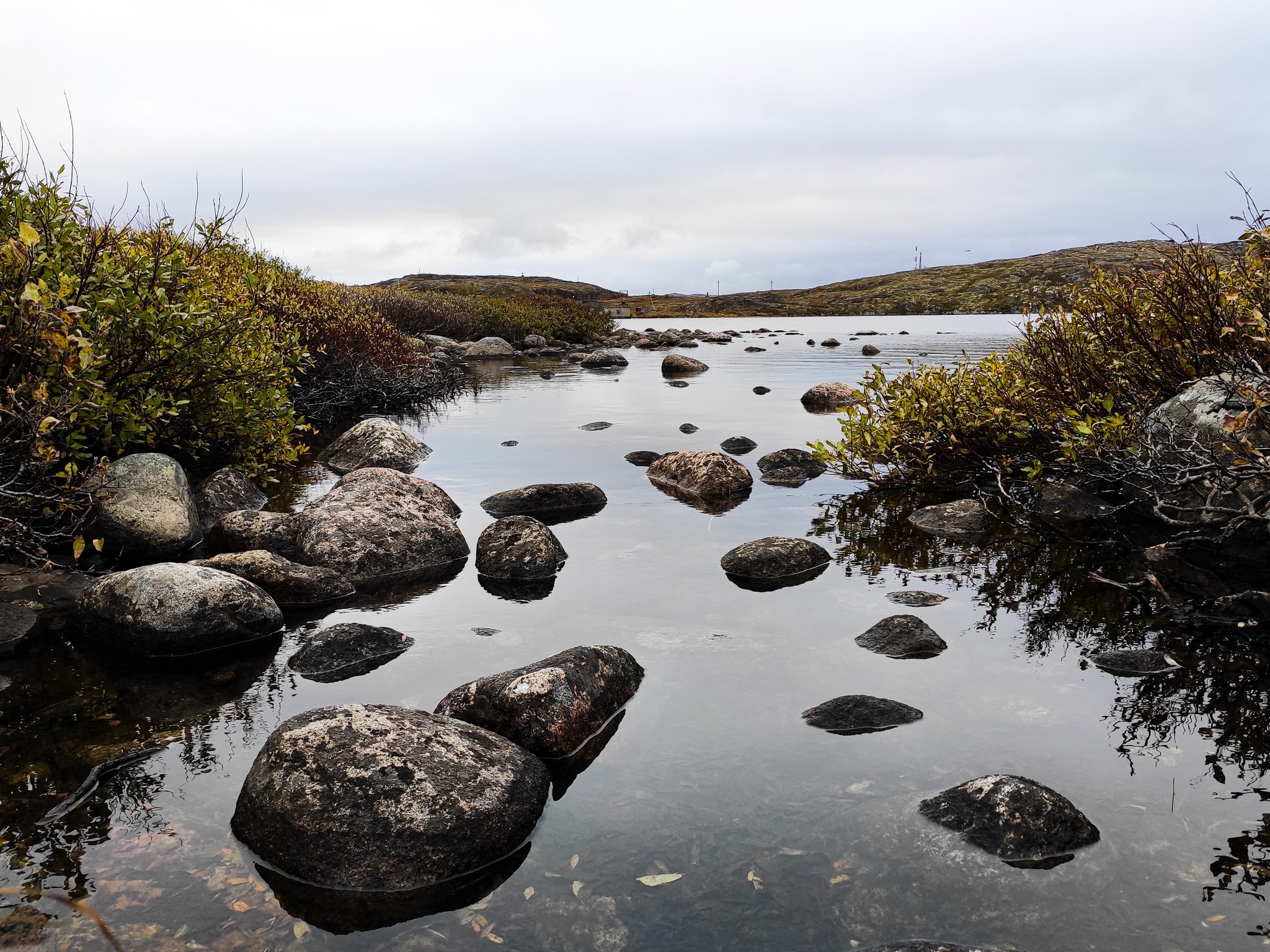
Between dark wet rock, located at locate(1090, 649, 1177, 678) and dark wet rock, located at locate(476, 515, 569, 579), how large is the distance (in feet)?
18.2

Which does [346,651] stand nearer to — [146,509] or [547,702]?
[547,702]

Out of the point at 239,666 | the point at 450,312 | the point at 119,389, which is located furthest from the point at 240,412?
the point at 450,312

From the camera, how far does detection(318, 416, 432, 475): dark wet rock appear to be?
1614 cm

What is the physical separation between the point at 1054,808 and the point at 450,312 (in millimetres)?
48414

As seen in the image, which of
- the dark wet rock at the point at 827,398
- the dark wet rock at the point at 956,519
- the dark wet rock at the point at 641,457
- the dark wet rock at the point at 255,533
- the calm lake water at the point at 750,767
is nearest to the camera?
the calm lake water at the point at 750,767

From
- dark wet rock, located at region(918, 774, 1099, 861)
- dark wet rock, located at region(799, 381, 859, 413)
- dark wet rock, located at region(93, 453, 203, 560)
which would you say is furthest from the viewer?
dark wet rock, located at region(799, 381, 859, 413)

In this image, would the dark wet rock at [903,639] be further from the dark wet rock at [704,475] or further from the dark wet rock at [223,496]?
the dark wet rock at [223,496]

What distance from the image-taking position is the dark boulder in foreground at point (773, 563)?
31.6ft

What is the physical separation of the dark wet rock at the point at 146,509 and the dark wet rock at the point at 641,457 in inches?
315

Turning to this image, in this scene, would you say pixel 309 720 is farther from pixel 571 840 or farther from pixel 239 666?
pixel 239 666

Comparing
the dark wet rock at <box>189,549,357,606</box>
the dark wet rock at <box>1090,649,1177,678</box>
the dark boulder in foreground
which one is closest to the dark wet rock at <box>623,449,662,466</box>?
the dark boulder in foreground

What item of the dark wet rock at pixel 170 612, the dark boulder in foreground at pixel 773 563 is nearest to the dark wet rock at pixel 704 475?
the dark boulder in foreground at pixel 773 563

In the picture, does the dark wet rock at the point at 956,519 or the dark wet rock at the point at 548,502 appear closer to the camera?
the dark wet rock at the point at 956,519

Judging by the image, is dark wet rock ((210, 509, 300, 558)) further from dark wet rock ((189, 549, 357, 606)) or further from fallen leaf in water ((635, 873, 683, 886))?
fallen leaf in water ((635, 873, 683, 886))
